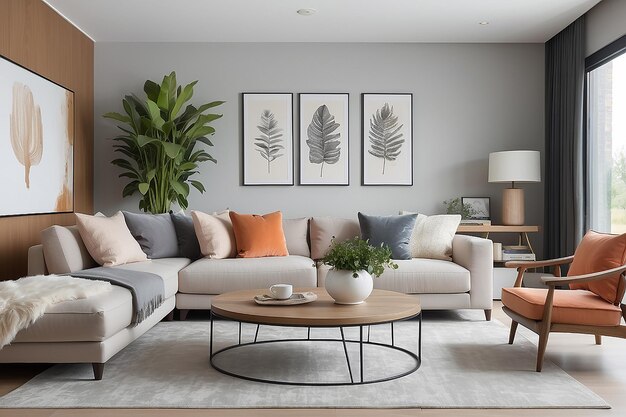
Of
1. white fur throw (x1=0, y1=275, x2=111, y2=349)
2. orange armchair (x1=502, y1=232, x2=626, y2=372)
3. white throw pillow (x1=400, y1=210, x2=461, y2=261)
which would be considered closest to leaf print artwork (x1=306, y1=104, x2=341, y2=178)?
white throw pillow (x1=400, y1=210, x2=461, y2=261)

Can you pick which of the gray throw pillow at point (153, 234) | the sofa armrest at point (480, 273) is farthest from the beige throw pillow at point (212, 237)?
the sofa armrest at point (480, 273)

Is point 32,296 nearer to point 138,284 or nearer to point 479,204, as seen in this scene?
Answer: point 138,284

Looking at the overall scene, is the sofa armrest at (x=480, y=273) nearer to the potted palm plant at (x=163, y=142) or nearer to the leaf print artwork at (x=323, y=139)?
the leaf print artwork at (x=323, y=139)

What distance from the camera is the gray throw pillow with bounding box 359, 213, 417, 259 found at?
17.7ft

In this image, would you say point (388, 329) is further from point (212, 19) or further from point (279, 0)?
point (212, 19)

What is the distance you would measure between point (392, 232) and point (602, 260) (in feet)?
6.39

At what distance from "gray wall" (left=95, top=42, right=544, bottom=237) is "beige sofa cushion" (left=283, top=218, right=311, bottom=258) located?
63cm

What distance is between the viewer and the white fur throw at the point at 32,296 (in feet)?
10.4

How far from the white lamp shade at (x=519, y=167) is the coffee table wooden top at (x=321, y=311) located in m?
2.61

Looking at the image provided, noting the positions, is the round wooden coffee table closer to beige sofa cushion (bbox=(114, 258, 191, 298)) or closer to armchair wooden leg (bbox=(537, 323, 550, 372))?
armchair wooden leg (bbox=(537, 323, 550, 372))

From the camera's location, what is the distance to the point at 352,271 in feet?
11.7

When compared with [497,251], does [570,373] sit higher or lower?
lower

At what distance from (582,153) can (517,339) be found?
6.98 ft

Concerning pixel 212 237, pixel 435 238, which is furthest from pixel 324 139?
pixel 212 237
